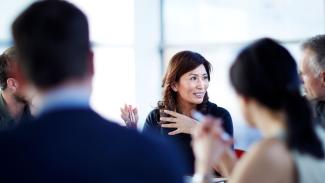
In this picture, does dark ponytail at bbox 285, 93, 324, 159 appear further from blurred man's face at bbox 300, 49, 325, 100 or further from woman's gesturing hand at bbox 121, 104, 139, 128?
woman's gesturing hand at bbox 121, 104, 139, 128

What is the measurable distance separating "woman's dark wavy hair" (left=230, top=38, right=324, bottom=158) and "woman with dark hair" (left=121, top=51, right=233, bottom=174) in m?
1.46

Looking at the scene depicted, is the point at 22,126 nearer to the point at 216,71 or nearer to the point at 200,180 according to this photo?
the point at 200,180

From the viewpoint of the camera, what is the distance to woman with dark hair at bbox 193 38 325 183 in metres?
1.29

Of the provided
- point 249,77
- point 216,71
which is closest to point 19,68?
point 249,77

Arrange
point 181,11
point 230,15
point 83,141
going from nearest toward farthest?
point 83,141, point 230,15, point 181,11

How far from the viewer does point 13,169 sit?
868mm

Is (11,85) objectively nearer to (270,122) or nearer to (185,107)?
(185,107)

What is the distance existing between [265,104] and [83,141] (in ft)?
2.16

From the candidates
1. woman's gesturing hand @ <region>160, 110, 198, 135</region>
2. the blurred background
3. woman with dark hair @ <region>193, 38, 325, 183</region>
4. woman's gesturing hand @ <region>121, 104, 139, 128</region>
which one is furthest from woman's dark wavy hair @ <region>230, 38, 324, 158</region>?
the blurred background

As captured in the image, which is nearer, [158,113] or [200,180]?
[200,180]

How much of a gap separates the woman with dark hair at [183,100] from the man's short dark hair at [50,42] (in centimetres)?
192

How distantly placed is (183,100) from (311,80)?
1.03m

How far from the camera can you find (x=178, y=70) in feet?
9.80

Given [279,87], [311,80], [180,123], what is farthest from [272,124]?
[180,123]
